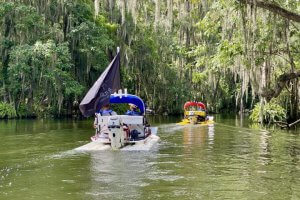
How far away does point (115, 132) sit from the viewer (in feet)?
50.6

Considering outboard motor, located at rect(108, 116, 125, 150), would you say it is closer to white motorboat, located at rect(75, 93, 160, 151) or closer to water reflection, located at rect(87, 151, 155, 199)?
white motorboat, located at rect(75, 93, 160, 151)

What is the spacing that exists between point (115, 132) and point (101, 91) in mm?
1399

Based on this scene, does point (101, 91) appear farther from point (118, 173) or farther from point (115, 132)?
point (118, 173)

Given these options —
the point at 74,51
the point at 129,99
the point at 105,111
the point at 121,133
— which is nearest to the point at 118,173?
the point at 121,133

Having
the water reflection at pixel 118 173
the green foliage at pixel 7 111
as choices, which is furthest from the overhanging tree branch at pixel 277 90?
the green foliage at pixel 7 111

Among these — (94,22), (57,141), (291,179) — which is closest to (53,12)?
(94,22)

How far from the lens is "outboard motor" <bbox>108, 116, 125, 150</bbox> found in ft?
49.9

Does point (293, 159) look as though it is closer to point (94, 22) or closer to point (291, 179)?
point (291, 179)

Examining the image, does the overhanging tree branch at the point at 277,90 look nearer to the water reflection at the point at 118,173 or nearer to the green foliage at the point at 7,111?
the water reflection at the point at 118,173

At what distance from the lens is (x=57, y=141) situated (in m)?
18.0

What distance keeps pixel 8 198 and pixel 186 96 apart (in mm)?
35028

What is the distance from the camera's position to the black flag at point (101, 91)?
49.5ft

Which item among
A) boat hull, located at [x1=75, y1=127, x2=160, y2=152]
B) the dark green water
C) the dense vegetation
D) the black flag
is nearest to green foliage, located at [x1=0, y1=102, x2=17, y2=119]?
the dense vegetation

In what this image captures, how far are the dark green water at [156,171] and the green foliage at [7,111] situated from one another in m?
16.4
